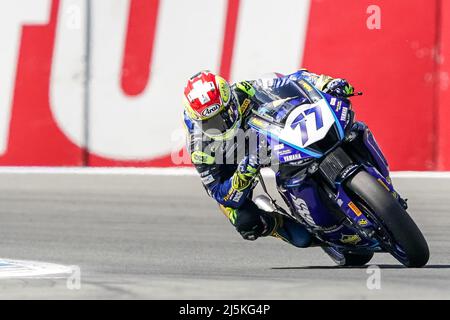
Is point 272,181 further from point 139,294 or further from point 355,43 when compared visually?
point 139,294

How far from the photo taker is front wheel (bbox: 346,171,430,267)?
6801mm

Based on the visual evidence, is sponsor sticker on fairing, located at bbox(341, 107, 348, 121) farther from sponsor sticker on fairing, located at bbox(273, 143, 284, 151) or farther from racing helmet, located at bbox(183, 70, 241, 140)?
racing helmet, located at bbox(183, 70, 241, 140)

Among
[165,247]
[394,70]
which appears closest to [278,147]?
[165,247]

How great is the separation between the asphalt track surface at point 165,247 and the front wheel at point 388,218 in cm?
18

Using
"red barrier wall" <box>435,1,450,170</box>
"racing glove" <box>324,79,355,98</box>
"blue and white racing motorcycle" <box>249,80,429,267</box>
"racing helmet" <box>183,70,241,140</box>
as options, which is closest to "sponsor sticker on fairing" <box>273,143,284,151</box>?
"blue and white racing motorcycle" <box>249,80,429,267</box>

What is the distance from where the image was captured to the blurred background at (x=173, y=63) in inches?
477

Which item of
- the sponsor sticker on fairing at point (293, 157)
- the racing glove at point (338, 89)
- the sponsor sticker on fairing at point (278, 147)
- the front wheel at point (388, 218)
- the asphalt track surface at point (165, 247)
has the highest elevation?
the racing glove at point (338, 89)

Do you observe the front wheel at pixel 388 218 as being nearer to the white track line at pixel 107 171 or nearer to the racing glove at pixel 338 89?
the racing glove at pixel 338 89

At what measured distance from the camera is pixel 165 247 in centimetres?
901

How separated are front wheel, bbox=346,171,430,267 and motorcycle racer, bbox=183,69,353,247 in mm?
625

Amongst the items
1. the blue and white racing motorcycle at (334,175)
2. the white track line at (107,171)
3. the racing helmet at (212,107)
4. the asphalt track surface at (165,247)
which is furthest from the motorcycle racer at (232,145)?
the white track line at (107,171)

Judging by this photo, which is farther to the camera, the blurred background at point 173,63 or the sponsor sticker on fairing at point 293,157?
the blurred background at point 173,63

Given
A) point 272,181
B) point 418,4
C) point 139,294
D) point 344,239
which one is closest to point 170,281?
point 139,294
